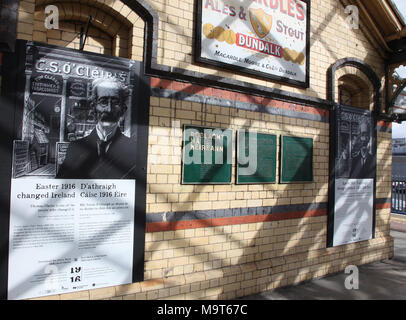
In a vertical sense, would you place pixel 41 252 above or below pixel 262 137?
below

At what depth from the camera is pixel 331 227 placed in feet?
17.7

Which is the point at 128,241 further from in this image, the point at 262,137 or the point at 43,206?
the point at 262,137

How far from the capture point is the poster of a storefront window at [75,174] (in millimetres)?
3055

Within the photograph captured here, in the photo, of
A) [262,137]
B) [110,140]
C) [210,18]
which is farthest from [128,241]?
[210,18]

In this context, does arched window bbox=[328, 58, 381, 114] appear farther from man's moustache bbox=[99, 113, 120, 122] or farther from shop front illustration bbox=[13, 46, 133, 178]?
shop front illustration bbox=[13, 46, 133, 178]

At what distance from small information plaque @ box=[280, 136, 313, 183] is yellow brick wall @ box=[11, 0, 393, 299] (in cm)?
14

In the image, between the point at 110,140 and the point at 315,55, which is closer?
the point at 110,140

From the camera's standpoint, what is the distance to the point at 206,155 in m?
4.03

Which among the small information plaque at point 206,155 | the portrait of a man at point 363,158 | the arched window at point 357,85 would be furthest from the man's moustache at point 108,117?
the portrait of a man at point 363,158

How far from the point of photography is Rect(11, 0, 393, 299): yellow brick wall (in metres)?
3.58

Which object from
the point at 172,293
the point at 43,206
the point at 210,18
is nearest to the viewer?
the point at 43,206

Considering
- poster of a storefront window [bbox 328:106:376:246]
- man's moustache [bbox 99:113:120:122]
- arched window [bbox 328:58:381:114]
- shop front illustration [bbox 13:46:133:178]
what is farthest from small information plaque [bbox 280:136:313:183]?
shop front illustration [bbox 13:46:133:178]

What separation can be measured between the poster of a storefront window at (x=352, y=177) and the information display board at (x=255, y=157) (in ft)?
5.13
